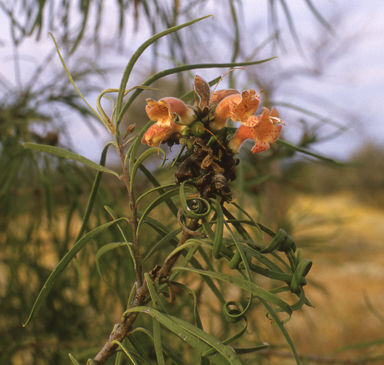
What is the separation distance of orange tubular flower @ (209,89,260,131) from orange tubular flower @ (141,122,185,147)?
0.02 m

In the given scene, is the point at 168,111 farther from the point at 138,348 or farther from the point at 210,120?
the point at 138,348

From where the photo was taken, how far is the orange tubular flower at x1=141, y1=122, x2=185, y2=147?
0.67ft

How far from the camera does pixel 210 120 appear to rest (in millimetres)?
204

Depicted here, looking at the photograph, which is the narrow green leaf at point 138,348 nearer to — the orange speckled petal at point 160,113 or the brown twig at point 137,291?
the brown twig at point 137,291

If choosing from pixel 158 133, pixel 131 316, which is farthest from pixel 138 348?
pixel 158 133

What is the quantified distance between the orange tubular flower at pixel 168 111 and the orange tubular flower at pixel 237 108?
0.02 meters

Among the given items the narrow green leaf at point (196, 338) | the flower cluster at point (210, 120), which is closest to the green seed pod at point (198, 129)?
the flower cluster at point (210, 120)

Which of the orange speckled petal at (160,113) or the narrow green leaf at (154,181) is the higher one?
the orange speckled petal at (160,113)

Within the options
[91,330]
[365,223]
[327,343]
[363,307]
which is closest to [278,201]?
[91,330]

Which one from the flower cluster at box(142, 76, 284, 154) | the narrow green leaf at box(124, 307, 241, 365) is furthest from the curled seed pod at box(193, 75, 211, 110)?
the narrow green leaf at box(124, 307, 241, 365)

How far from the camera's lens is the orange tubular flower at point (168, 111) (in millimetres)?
196

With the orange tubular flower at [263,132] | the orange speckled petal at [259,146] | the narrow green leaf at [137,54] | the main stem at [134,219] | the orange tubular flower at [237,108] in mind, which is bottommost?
the main stem at [134,219]

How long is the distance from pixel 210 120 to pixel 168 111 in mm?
28

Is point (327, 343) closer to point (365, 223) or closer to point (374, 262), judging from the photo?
point (374, 262)
